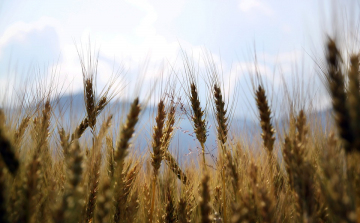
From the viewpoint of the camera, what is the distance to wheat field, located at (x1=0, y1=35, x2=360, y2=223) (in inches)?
42.8

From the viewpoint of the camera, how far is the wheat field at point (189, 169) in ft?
3.57

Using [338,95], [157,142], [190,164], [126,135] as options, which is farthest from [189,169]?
[338,95]

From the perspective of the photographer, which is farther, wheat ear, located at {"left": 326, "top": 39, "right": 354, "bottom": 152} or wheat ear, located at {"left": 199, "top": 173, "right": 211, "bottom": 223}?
wheat ear, located at {"left": 199, "top": 173, "right": 211, "bottom": 223}

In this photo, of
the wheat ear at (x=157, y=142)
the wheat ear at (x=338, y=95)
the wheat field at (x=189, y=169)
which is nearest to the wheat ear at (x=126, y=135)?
the wheat field at (x=189, y=169)

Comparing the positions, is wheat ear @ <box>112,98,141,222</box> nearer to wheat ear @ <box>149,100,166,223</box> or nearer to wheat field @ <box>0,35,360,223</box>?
wheat field @ <box>0,35,360,223</box>

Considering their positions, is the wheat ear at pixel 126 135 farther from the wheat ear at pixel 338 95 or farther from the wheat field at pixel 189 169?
the wheat ear at pixel 338 95

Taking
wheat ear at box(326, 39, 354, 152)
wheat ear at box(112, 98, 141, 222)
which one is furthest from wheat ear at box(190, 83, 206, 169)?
wheat ear at box(326, 39, 354, 152)

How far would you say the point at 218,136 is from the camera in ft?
7.02

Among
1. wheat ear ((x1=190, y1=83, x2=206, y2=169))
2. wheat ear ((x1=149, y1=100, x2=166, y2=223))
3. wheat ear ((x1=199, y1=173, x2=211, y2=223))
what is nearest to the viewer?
wheat ear ((x1=199, y1=173, x2=211, y2=223))

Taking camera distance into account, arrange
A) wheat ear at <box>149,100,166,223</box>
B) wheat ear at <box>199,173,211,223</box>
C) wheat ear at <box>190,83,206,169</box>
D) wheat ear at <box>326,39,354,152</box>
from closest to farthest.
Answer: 1. wheat ear at <box>326,39,354,152</box>
2. wheat ear at <box>199,173,211,223</box>
3. wheat ear at <box>149,100,166,223</box>
4. wheat ear at <box>190,83,206,169</box>

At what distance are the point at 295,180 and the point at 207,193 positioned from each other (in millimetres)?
386

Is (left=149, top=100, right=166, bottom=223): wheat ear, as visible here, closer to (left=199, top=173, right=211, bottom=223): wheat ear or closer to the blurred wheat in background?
the blurred wheat in background

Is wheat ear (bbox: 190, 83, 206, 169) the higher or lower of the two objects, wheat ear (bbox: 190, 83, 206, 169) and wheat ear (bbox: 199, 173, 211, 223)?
the higher

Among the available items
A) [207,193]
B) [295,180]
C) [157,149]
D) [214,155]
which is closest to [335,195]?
[295,180]
